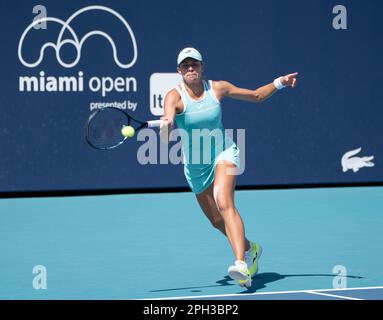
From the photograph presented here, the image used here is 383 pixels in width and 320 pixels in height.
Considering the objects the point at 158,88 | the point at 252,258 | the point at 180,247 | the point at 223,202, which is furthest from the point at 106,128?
the point at 158,88

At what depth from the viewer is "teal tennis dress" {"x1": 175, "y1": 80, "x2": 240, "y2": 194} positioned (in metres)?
6.62

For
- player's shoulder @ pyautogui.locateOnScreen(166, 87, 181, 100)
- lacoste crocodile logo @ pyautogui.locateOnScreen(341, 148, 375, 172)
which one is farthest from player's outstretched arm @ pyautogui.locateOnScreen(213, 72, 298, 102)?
lacoste crocodile logo @ pyautogui.locateOnScreen(341, 148, 375, 172)

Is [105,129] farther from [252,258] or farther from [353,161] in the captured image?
[353,161]

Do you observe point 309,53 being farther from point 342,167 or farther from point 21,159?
point 21,159

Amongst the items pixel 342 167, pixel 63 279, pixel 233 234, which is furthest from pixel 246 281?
pixel 342 167

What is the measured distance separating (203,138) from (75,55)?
214 inches

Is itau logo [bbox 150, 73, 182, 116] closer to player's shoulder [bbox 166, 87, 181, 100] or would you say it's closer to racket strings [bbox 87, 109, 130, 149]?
racket strings [bbox 87, 109, 130, 149]

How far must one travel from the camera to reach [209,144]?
6.69 meters

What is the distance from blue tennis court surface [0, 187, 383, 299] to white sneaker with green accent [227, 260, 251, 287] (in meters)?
0.08

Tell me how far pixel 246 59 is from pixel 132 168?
212cm

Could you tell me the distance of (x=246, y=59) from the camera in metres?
12.5

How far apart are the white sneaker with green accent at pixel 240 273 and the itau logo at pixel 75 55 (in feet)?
20.1

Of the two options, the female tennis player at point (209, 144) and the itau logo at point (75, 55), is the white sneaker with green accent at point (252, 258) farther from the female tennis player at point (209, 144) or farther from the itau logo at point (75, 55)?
the itau logo at point (75, 55)

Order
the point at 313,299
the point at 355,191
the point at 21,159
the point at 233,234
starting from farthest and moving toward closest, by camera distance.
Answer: the point at 355,191
the point at 21,159
the point at 233,234
the point at 313,299
